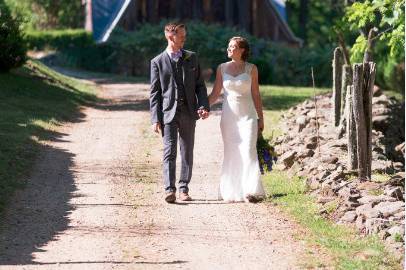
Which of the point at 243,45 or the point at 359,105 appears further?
the point at 359,105

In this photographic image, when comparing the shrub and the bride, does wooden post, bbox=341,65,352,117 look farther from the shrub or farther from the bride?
the shrub

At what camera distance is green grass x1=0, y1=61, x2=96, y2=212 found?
50.6 feet

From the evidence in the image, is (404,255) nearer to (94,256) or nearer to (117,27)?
(94,256)

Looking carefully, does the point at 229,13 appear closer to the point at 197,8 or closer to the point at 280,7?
the point at 197,8

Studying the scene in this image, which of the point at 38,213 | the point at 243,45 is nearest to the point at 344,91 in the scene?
the point at 243,45

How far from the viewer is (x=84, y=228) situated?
444 inches

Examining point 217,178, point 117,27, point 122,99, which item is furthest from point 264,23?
point 217,178

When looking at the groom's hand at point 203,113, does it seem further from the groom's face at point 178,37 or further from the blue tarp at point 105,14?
the blue tarp at point 105,14

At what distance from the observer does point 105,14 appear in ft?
157

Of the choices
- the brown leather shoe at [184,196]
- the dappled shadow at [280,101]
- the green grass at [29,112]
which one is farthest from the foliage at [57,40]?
the brown leather shoe at [184,196]

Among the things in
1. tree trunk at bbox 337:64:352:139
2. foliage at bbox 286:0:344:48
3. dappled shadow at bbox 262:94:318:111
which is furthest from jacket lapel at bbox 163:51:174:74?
foliage at bbox 286:0:344:48

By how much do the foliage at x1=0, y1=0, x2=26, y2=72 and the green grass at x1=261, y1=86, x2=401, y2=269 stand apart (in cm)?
1320

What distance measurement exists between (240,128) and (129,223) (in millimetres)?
2147

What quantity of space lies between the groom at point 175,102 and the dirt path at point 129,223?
0.50 metres
